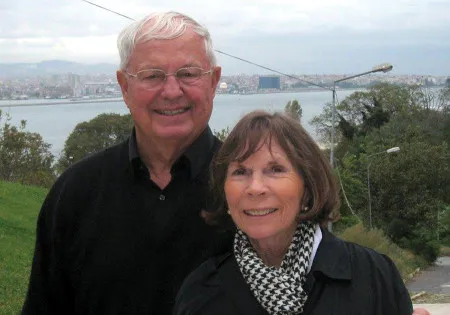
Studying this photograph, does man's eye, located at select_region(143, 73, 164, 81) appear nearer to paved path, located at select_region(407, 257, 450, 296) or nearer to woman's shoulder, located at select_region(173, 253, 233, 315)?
woman's shoulder, located at select_region(173, 253, 233, 315)

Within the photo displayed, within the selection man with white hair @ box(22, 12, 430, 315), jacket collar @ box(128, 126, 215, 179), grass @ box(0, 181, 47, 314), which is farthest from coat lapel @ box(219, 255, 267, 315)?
grass @ box(0, 181, 47, 314)

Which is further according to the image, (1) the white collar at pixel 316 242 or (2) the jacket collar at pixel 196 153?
(2) the jacket collar at pixel 196 153

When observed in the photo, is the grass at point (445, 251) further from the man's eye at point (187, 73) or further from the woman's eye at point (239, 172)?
the woman's eye at point (239, 172)

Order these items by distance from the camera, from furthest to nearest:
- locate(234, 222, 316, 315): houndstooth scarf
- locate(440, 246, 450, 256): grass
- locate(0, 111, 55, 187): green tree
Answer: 1. locate(440, 246, 450, 256): grass
2. locate(0, 111, 55, 187): green tree
3. locate(234, 222, 316, 315): houndstooth scarf

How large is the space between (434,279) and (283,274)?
34.5 metres

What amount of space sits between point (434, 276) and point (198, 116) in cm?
3598

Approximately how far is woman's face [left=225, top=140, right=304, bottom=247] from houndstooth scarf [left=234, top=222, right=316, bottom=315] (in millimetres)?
57

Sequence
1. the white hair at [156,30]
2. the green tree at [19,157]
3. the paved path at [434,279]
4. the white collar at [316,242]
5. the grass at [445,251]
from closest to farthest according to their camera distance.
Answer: the white collar at [316,242], the white hair at [156,30], the green tree at [19,157], the paved path at [434,279], the grass at [445,251]

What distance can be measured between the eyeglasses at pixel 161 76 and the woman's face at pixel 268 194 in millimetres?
499

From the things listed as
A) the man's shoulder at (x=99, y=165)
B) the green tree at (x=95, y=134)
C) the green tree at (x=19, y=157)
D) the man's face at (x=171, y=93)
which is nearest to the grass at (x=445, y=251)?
the green tree at (x=95, y=134)

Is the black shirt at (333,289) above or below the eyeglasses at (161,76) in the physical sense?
below

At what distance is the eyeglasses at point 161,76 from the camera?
2.63 meters

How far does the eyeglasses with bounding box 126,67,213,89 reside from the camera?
2.63 metres

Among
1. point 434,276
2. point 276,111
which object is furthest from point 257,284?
point 434,276
